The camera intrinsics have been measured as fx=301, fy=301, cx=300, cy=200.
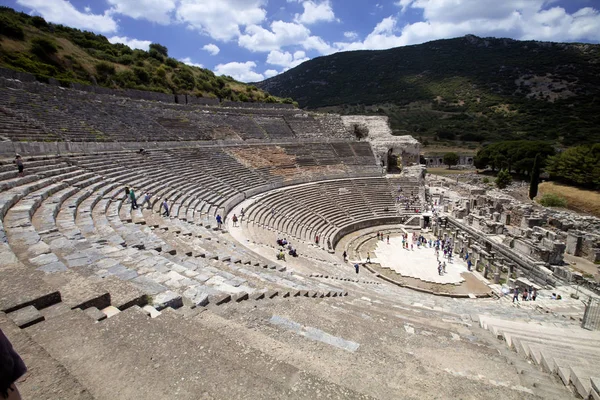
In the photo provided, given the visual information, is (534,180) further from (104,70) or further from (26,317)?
(104,70)

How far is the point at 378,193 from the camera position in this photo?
2617 centimetres

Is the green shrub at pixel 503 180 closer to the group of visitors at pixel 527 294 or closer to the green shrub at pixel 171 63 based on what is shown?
the group of visitors at pixel 527 294

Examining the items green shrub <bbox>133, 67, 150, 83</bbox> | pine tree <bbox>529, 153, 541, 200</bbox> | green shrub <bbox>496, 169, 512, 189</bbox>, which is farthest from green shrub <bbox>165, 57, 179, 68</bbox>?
pine tree <bbox>529, 153, 541, 200</bbox>

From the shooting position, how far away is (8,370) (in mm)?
1148

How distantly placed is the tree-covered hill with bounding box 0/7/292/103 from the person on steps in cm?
3080

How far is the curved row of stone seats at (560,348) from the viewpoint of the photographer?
4.62 meters

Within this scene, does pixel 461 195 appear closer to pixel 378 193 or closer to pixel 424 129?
pixel 378 193

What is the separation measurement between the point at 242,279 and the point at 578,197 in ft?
115

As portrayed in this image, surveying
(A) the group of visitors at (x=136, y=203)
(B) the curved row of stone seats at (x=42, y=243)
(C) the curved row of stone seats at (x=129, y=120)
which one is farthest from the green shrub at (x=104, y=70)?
(B) the curved row of stone seats at (x=42, y=243)

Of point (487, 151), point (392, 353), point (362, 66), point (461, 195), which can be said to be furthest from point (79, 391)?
point (362, 66)

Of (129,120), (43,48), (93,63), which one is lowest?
(129,120)

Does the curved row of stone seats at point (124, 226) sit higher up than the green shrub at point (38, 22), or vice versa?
the green shrub at point (38, 22)

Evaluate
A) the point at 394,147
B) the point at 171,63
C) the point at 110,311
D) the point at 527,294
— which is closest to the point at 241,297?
the point at 110,311

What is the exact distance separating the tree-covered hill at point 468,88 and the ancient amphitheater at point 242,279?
52.5m
